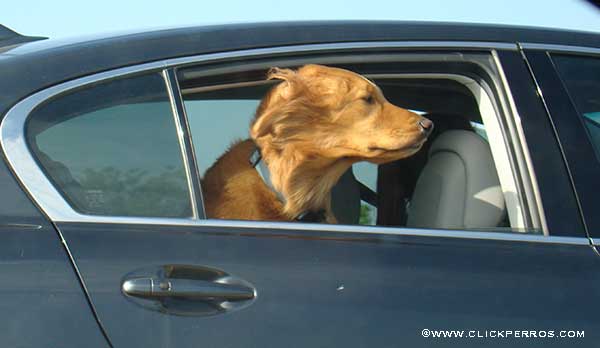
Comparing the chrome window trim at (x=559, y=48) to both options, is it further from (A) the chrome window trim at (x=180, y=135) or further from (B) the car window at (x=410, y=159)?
(A) the chrome window trim at (x=180, y=135)

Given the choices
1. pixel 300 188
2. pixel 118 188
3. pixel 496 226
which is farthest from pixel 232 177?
pixel 496 226

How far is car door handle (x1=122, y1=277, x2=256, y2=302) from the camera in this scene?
2012 mm

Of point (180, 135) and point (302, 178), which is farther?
point (302, 178)

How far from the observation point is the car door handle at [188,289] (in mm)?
2012

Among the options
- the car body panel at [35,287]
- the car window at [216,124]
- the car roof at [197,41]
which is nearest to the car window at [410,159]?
the car window at [216,124]

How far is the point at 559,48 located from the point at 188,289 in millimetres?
1365

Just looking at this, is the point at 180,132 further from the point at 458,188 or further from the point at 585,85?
the point at 585,85

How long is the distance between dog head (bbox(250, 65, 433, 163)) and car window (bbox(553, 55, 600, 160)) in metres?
0.60

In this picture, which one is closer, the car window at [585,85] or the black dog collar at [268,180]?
the car window at [585,85]

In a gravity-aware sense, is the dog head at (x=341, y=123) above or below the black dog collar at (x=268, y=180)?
above

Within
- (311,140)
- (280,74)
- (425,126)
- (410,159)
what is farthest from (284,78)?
(410,159)

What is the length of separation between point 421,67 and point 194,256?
103cm

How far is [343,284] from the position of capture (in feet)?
6.99

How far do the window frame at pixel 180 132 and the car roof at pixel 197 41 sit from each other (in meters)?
0.02
